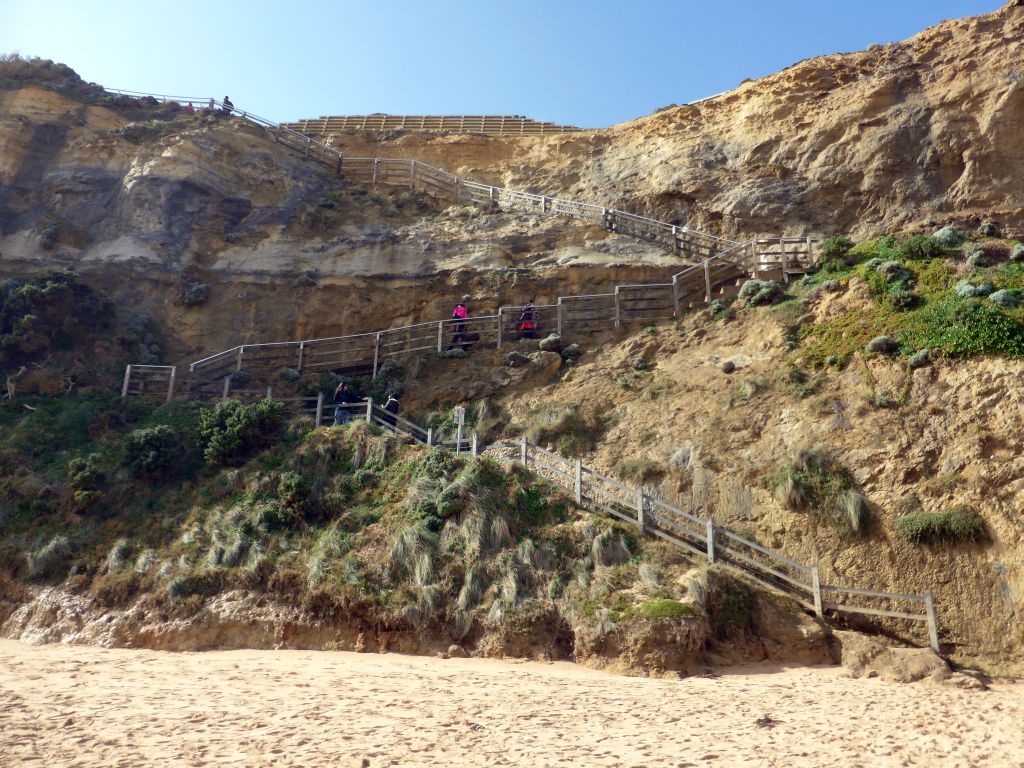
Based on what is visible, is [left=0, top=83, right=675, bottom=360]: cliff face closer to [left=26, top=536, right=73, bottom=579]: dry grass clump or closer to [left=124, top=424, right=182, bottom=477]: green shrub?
[left=124, top=424, right=182, bottom=477]: green shrub

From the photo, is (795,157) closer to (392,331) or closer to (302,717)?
(392,331)

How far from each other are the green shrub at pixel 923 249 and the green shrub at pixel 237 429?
15664 mm

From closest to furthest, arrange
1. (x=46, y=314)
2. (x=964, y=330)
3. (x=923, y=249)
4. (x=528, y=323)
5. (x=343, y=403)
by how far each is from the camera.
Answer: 1. (x=964, y=330)
2. (x=343, y=403)
3. (x=923, y=249)
4. (x=528, y=323)
5. (x=46, y=314)

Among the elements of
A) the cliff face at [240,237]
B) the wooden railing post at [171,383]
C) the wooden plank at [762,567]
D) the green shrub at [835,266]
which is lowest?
the wooden plank at [762,567]

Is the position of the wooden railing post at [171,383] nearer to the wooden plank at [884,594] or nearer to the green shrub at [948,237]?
the wooden plank at [884,594]

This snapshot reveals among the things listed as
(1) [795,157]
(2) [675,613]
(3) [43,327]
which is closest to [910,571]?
(2) [675,613]

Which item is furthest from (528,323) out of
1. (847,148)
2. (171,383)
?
(847,148)

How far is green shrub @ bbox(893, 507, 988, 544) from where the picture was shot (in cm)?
1394

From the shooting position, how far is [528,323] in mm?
23578

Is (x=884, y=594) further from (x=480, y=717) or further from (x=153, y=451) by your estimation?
(x=153, y=451)

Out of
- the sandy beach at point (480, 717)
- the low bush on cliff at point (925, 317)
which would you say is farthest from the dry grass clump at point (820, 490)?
the low bush on cliff at point (925, 317)

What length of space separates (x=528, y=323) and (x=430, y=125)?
17706 mm

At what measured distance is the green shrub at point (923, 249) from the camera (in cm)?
2123

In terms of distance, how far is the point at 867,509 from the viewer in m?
14.9
